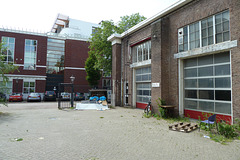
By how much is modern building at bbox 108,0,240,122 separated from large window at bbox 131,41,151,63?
3.4 inches

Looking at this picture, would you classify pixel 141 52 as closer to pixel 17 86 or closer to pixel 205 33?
pixel 205 33

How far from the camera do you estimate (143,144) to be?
5.51 meters

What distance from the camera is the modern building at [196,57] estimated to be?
26.1 ft

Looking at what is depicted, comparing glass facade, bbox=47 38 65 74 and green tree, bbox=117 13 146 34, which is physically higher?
green tree, bbox=117 13 146 34

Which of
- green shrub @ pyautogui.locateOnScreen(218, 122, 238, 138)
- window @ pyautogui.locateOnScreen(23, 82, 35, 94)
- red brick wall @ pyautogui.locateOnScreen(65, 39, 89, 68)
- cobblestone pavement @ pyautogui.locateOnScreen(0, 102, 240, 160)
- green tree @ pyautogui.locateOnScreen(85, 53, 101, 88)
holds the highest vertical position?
red brick wall @ pyautogui.locateOnScreen(65, 39, 89, 68)

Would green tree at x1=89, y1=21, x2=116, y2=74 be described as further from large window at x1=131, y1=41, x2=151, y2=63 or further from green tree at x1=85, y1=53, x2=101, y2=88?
green tree at x1=85, y1=53, x2=101, y2=88

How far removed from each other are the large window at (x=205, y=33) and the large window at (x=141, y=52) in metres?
3.55

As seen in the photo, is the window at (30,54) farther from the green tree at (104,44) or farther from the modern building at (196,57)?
the modern building at (196,57)

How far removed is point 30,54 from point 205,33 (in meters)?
31.1

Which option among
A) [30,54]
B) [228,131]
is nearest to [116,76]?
[228,131]

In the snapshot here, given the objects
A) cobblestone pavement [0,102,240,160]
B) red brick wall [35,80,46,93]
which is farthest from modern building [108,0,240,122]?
red brick wall [35,80,46,93]

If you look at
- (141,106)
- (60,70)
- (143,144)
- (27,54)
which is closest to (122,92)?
(141,106)

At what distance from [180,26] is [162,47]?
1.70 m

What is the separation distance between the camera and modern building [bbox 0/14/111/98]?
3022 cm
